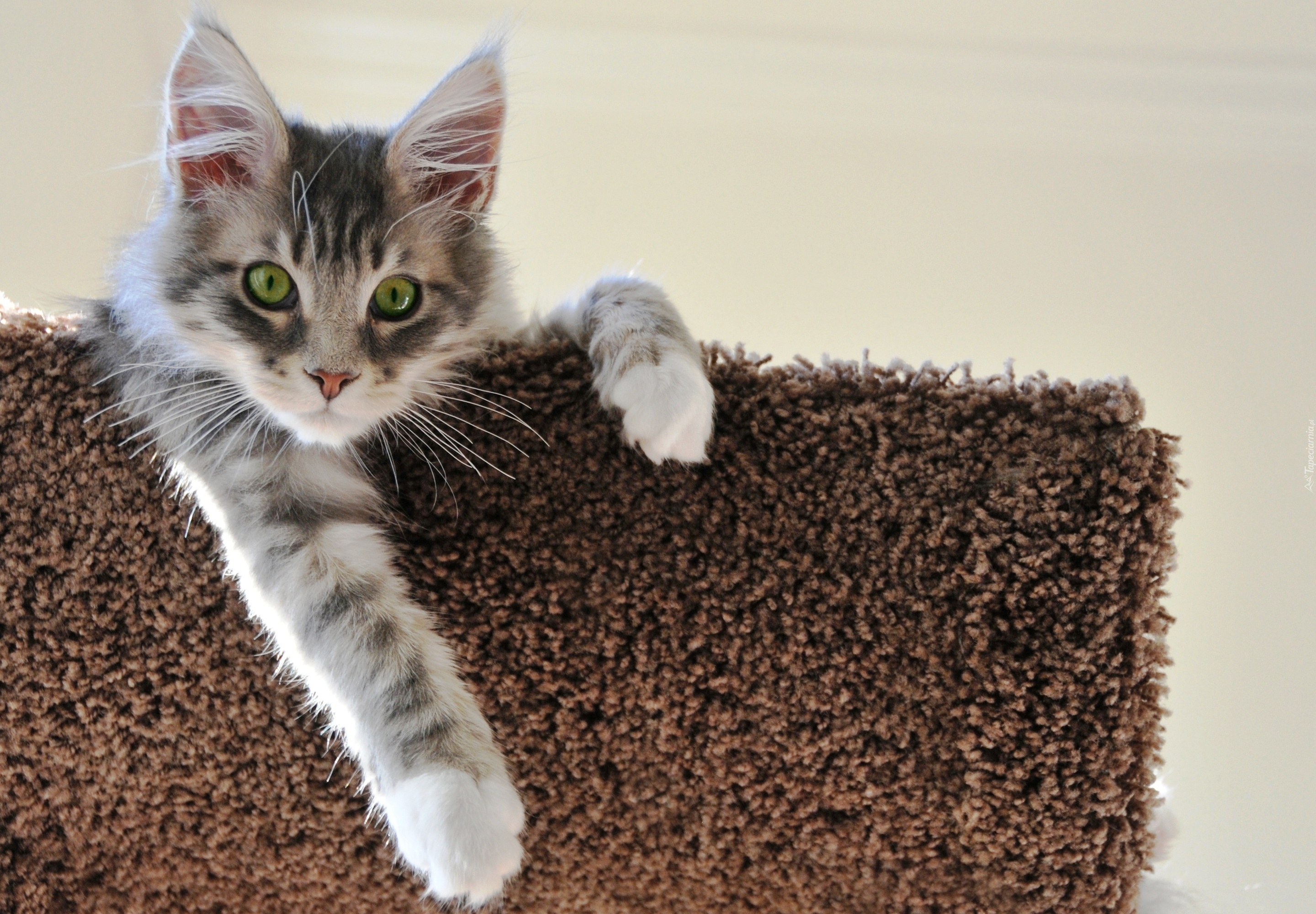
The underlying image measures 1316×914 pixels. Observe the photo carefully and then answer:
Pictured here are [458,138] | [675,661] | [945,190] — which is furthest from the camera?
[945,190]

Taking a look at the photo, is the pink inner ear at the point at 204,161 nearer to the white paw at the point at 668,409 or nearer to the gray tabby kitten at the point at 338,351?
the gray tabby kitten at the point at 338,351

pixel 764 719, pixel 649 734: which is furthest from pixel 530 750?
pixel 764 719

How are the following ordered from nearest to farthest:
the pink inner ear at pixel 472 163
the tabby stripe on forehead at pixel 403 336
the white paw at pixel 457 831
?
the white paw at pixel 457 831, the tabby stripe on forehead at pixel 403 336, the pink inner ear at pixel 472 163

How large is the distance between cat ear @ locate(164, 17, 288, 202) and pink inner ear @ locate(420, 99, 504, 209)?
185 millimetres

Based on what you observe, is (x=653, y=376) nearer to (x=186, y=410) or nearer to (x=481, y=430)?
(x=481, y=430)

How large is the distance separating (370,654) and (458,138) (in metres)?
0.63

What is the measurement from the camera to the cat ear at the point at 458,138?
119 centimetres

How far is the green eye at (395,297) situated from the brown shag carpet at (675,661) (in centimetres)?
20

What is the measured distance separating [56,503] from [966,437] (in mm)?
928

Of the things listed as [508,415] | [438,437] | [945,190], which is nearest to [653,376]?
[508,415]

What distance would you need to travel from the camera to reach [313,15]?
8.51 ft

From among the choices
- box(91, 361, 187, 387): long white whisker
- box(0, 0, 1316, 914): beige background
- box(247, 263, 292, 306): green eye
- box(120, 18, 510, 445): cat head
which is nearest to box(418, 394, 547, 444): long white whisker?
box(120, 18, 510, 445): cat head

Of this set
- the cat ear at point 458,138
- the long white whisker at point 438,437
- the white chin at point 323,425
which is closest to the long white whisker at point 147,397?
the white chin at point 323,425

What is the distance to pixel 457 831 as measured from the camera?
0.89 meters
